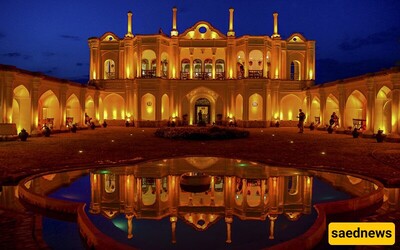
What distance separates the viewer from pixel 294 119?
40.2 m

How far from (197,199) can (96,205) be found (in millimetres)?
2030

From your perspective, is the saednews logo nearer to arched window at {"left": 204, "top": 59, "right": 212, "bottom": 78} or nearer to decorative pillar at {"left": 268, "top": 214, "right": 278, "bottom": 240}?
decorative pillar at {"left": 268, "top": 214, "right": 278, "bottom": 240}

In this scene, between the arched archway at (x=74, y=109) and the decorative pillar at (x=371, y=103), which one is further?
the arched archway at (x=74, y=109)

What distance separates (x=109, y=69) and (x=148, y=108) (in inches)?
296

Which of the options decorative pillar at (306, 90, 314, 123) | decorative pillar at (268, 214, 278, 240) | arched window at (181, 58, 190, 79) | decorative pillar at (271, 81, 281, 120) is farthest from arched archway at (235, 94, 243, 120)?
decorative pillar at (268, 214, 278, 240)

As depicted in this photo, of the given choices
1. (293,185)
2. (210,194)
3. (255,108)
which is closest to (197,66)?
(255,108)

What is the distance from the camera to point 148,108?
1529 inches

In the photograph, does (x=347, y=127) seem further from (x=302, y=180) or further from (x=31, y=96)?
(x=31, y=96)

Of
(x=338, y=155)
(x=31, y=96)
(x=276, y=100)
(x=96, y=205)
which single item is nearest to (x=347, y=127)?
(x=276, y=100)

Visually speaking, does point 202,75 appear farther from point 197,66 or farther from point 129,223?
point 129,223

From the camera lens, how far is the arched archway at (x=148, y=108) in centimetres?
3852

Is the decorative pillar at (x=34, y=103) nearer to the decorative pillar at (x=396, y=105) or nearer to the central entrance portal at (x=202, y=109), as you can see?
the central entrance portal at (x=202, y=109)

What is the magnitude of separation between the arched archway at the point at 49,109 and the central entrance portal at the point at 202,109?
53.8ft

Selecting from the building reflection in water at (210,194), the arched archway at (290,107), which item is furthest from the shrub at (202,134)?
the arched archway at (290,107)
